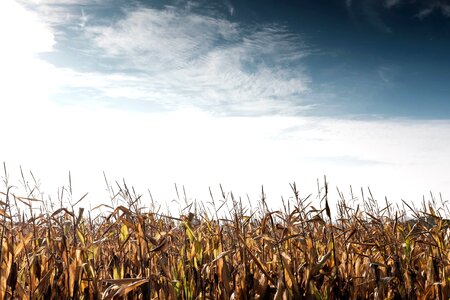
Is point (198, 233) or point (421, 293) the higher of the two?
point (198, 233)

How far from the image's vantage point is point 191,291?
3773 millimetres

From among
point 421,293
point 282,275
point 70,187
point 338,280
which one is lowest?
point 421,293

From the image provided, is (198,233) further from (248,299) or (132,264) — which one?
(248,299)

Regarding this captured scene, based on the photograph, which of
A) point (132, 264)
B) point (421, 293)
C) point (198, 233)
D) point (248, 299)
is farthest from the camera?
point (198, 233)

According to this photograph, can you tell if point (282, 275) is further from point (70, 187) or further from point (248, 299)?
point (70, 187)

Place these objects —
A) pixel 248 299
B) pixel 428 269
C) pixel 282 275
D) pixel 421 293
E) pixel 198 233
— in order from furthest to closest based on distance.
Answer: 1. pixel 198 233
2. pixel 428 269
3. pixel 421 293
4. pixel 248 299
5. pixel 282 275

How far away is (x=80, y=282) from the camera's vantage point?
141 inches

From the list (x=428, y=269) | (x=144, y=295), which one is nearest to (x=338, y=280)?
(x=428, y=269)

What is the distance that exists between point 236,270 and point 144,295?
104cm

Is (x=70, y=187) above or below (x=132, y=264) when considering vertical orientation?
above

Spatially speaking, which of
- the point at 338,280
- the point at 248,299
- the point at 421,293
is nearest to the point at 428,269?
the point at 421,293

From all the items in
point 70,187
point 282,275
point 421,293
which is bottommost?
point 421,293

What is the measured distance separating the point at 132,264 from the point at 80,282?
1.09 metres

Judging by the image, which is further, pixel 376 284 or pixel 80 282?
pixel 376 284
